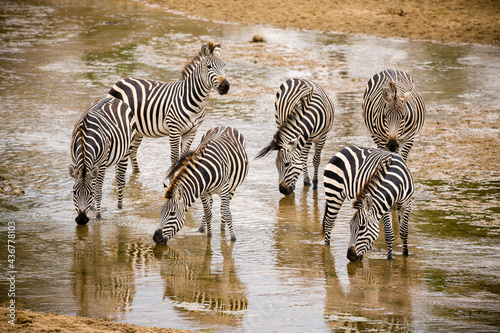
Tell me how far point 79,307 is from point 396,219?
5495mm

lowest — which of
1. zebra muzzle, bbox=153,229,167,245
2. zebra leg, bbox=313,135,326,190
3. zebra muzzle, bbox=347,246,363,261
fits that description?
zebra muzzle, bbox=347,246,363,261

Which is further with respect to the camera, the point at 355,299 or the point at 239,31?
the point at 239,31

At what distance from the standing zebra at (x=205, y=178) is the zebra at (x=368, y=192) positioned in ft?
4.40

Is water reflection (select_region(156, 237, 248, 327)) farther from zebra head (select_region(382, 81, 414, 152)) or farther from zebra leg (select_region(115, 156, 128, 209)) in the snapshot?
zebra head (select_region(382, 81, 414, 152))

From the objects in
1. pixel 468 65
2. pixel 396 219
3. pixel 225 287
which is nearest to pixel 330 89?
pixel 468 65

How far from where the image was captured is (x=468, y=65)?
20156 mm

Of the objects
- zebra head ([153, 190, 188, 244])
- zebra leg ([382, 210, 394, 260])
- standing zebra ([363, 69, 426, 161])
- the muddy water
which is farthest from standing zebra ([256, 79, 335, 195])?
zebra leg ([382, 210, 394, 260])

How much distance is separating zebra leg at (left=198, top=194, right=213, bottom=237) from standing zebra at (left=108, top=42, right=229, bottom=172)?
2.34m

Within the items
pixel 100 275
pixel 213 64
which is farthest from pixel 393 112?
pixel 100 275

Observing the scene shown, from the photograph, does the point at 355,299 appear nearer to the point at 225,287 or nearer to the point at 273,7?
the point at 225,287

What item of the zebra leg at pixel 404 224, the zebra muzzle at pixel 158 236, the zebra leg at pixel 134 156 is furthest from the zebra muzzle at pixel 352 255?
the zebra leg at pixel 134 156

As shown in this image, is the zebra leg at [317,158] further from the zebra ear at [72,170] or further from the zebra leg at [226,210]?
the zebra ear at [72,170]

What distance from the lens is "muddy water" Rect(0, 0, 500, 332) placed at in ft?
24.0

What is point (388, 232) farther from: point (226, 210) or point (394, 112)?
point (394, 112)
